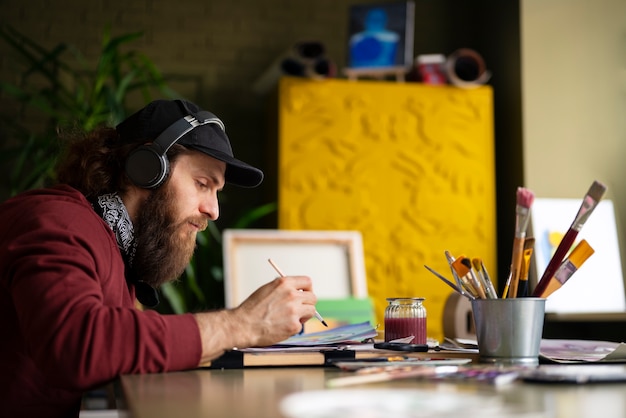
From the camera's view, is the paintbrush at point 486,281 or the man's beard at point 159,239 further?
the man's beard at point 159,239

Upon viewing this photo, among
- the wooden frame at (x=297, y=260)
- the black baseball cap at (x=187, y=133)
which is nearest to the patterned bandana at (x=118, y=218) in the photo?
the black baseball cap at (x=187, y=133)

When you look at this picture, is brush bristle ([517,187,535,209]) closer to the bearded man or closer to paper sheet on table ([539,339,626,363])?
paper sheet on table ([539,339,626,363])

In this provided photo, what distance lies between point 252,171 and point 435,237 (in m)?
2.64

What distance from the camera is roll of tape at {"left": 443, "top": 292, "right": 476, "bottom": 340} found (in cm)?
217

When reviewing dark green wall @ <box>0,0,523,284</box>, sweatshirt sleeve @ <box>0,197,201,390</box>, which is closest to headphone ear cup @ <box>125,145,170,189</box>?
sweatshirt sleeve @ <box>0,197,201,390</box>

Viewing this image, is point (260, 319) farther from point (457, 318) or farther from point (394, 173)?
point (394, 173)

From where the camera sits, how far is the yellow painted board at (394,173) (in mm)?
4324

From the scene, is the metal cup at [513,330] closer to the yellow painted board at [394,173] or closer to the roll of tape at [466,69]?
the yellow painted board at [394,173]

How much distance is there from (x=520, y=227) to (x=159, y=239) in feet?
2.66

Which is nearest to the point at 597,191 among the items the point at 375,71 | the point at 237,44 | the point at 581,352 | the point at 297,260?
the point at 581,352

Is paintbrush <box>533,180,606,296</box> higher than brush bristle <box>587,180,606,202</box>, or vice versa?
brush bristle <box>587,180,606,202</box>

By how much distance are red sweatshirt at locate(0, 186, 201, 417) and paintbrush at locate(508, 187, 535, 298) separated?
1.84 feet

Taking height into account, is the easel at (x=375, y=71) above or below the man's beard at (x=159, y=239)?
above

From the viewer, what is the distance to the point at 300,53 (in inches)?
172
